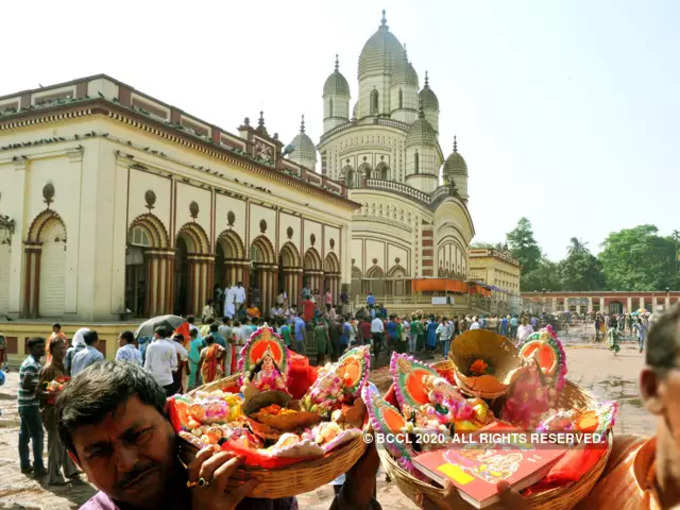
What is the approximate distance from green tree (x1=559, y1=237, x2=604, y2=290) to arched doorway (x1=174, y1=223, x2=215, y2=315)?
61348 millimetres

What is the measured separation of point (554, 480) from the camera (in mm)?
1626

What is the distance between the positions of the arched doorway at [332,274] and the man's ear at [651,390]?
23.9m

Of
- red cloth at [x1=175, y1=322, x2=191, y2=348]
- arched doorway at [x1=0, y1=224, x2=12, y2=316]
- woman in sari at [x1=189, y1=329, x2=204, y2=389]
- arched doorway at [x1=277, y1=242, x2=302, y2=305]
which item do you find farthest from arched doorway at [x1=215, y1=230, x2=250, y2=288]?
red cloth at [x1=175, y1=322, x2=191, y2=348]

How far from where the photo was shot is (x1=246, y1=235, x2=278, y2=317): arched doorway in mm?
20656

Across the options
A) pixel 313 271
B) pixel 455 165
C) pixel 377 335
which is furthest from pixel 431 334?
pixel 455 165

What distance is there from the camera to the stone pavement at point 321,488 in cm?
511

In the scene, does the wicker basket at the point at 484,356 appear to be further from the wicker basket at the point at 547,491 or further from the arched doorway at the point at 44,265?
the arched doorway at the point at 44,265

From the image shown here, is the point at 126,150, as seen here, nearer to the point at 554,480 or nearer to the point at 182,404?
the point at 182,404

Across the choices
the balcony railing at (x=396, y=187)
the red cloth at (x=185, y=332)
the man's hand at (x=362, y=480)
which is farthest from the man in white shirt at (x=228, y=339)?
the balcony railing at (x=396, y=187)

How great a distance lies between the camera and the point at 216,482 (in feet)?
5.00

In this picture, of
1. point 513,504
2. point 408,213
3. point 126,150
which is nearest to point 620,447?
point 513,504

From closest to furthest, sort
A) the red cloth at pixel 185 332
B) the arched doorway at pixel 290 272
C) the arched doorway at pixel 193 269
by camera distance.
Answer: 1. the red cloth at pixel 185 332
2. the arched doorway at pixel 193 269
3. the arched doorway at pixel 290 272

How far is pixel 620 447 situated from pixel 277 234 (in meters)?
19.9

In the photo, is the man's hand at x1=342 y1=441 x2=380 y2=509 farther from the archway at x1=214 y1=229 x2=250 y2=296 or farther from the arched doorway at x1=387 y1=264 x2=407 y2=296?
the arched doorway at x1=387 y1=264 x2=407 y2=296
